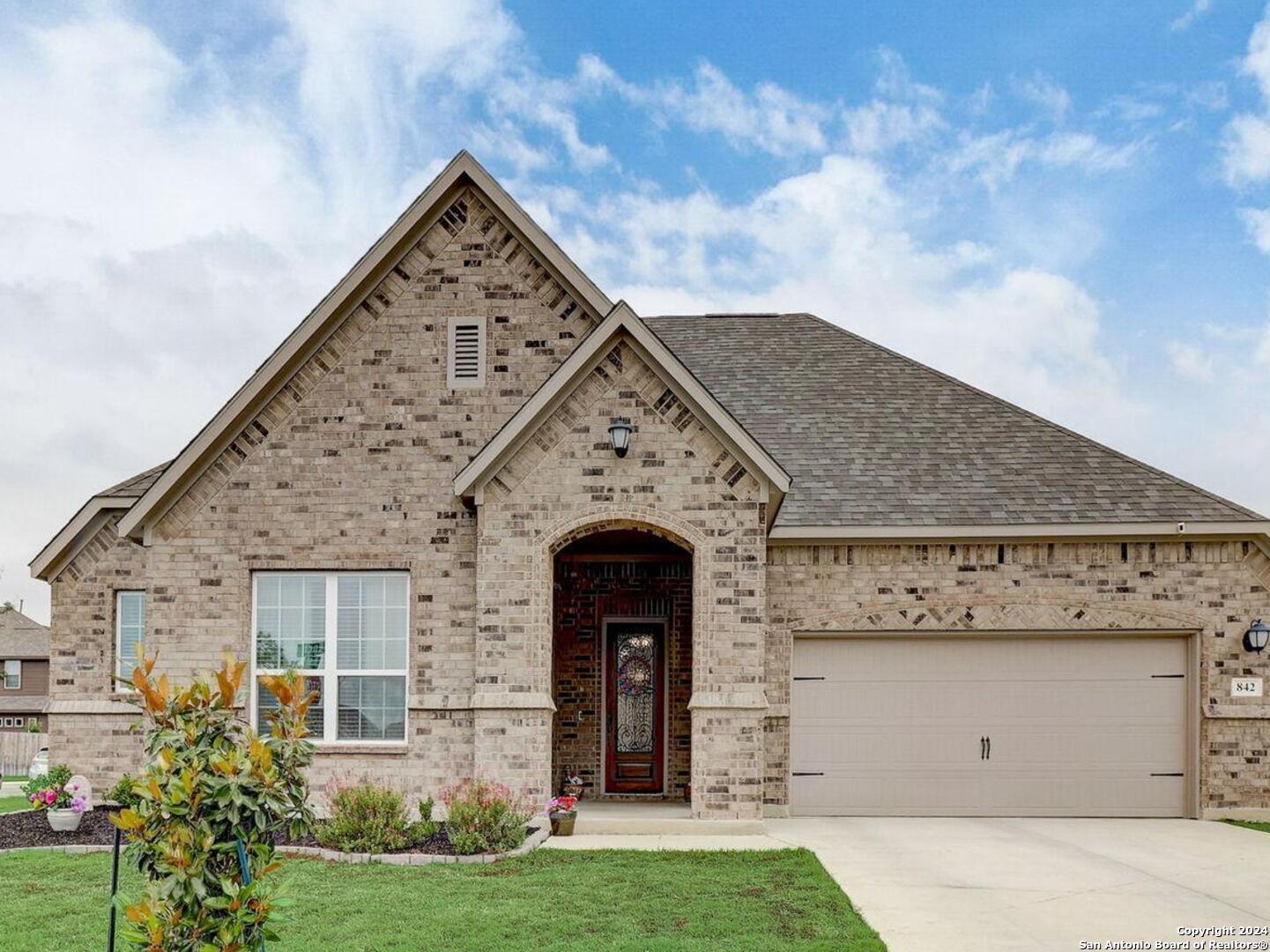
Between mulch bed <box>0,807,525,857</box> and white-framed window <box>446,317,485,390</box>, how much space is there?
522cm

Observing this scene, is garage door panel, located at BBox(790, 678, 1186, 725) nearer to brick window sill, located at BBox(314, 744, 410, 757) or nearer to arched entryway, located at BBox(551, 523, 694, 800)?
arched entryway, located at BBox(551, 523, 694, 800)

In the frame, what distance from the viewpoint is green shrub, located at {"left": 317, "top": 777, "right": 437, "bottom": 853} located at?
978cm

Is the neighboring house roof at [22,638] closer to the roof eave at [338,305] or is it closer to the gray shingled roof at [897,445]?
the roof eave at [338,305]

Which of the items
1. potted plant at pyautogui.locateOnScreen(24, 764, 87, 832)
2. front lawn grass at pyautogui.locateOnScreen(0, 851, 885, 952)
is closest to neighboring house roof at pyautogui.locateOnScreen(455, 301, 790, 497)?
front lawn grass at pyautogui.locateOnScreen(0, 851, 885, 952)

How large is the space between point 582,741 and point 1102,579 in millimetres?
7188

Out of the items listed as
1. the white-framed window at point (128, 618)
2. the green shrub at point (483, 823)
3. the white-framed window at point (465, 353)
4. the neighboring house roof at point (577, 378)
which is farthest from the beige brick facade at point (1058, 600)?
the white-framed window at point (128, 618)

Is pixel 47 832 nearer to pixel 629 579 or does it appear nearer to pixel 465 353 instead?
pixel 465 353

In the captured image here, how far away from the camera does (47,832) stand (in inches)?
452

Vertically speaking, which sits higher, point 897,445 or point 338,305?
point 338,305

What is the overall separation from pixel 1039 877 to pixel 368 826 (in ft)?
20.2

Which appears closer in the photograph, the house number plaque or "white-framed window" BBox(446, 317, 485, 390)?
"white-framed window" BBox(446, 317, 485, 390)

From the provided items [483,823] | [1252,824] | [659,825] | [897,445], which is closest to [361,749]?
[483,823]

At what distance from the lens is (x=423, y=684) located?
12.1 m

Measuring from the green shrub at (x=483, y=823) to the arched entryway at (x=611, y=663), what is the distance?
394cm
